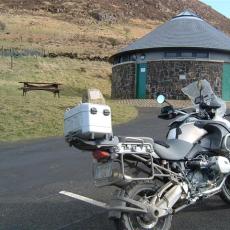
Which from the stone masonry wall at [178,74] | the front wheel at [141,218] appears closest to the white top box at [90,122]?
the front wheel at [141,218]

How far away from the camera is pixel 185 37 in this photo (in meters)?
34.4

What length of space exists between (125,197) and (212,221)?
1615 millimetres

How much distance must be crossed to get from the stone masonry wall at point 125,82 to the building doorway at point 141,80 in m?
0.33

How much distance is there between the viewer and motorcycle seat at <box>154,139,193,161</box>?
5.81 metres

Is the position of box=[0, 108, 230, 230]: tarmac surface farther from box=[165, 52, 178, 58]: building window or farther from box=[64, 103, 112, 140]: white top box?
box=[165, 52, 178, 58]: building window

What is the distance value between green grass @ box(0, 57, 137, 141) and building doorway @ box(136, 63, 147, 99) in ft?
9.02

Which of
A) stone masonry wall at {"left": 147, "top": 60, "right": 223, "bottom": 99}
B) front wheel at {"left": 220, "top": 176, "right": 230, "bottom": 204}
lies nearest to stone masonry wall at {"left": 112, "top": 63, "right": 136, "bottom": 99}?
stone masonry wall at {"left": 147, "top": 60, "right": 223, "bottom": 99}

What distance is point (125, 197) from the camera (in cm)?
543

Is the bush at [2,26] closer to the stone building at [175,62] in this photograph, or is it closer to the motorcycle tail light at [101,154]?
the stone building at [175,62]

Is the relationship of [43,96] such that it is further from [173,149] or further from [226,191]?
[173,149]

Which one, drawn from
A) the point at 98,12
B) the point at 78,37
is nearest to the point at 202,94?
the point at 78,37

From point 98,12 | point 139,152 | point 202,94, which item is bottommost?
point 139,152

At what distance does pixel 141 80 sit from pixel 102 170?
3009 cm

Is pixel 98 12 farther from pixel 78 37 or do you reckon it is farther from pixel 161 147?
pixel 161 147
